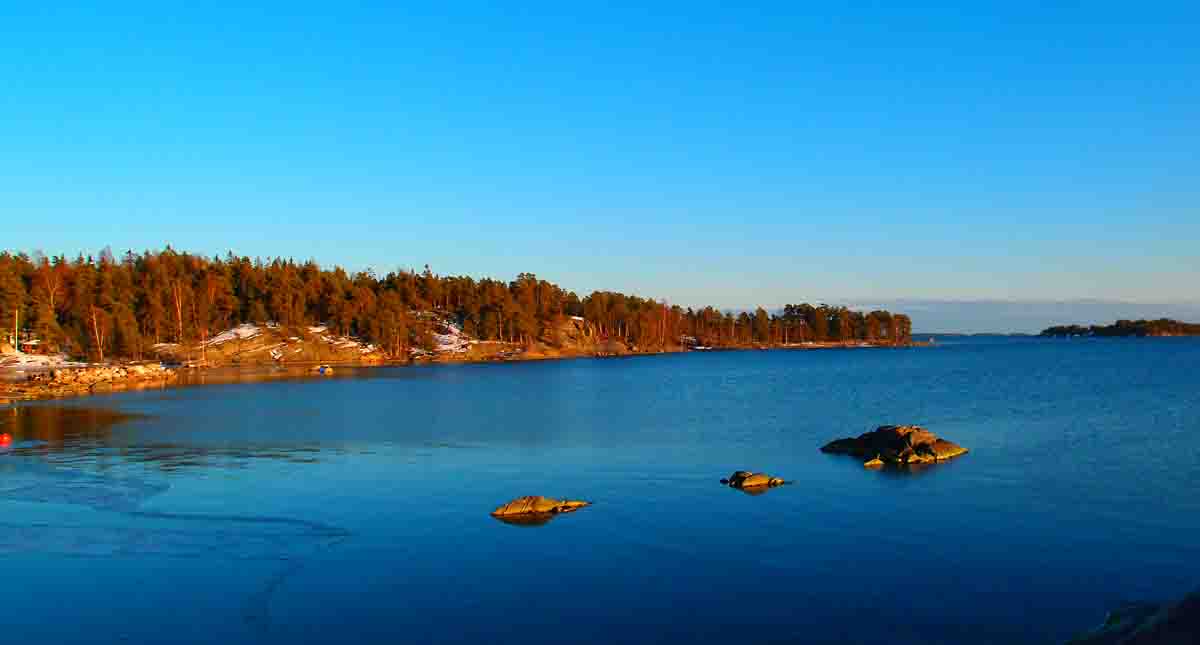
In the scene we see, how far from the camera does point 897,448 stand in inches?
1748

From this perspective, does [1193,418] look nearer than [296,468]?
No

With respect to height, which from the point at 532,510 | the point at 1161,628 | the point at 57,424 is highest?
the point at 1161,628

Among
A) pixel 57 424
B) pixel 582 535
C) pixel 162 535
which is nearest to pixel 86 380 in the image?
pixel 57 424

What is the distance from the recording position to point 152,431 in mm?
57688

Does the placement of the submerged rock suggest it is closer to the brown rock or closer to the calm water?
the brown rock

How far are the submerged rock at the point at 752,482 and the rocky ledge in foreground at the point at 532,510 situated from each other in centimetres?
803

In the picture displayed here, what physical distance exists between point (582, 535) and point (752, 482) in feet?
36.9

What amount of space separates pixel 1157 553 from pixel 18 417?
7866cm

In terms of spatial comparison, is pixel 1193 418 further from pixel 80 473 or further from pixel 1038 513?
pixel 80 473

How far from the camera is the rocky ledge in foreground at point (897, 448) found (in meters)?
43.3

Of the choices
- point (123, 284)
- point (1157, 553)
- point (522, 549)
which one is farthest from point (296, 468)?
point (123, 284)

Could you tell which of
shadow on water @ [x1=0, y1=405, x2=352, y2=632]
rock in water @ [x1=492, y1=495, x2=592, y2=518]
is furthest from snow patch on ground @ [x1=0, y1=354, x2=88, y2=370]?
rock in water @ [x1=492, y1=495, x2=592, y2=518]

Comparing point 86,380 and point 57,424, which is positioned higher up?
point 86,380

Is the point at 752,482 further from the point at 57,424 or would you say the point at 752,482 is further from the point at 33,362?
the point at 33,362
